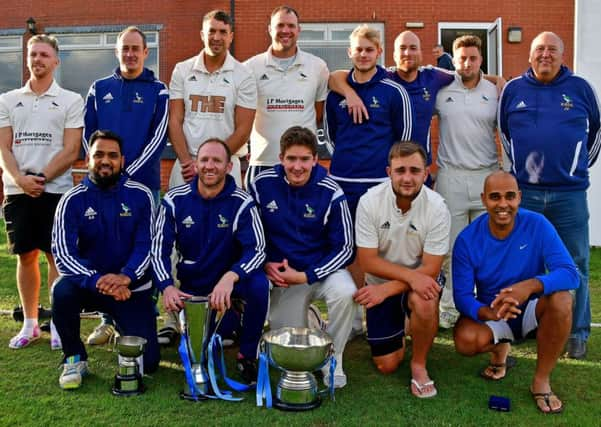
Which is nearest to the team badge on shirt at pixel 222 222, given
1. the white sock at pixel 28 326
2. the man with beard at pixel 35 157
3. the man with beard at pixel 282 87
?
the man with beard at pixel 282 87

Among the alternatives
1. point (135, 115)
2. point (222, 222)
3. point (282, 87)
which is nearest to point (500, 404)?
point (222, 222)

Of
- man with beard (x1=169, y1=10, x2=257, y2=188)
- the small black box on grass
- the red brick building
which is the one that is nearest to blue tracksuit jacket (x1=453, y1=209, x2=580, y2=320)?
the small black box on grass

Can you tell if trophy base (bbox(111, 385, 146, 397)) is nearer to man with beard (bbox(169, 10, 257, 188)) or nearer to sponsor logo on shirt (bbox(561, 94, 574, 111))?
man with beard (bbox(169, 10, 257, 188))

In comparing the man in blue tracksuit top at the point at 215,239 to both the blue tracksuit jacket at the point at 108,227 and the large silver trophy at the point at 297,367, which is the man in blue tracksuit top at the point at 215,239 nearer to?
the blue tracksuit jacket at the point at 108,227

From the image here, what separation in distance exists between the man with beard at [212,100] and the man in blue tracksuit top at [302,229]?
538 mm

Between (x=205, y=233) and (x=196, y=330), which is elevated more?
(x=205, y=233)

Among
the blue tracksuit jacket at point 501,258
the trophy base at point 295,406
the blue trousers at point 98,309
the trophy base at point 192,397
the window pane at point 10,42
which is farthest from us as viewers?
the window pane at point 10,42

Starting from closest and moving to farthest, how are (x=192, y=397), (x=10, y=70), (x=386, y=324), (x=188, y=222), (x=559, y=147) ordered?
1. (x=192, y=397)
2. (x=188, y=222)
3. (x=386, y=324)
4. (x=559, y=147)
5. (x=10, y=70)

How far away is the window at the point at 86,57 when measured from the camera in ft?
37.5

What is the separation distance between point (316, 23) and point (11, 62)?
18.5 feet

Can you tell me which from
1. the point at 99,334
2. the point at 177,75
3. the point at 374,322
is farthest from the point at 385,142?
the point at 99,334

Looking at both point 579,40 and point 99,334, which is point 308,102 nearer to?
point 99,334

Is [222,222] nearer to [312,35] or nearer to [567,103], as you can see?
[567,103]

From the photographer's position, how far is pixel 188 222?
3.62 metres
